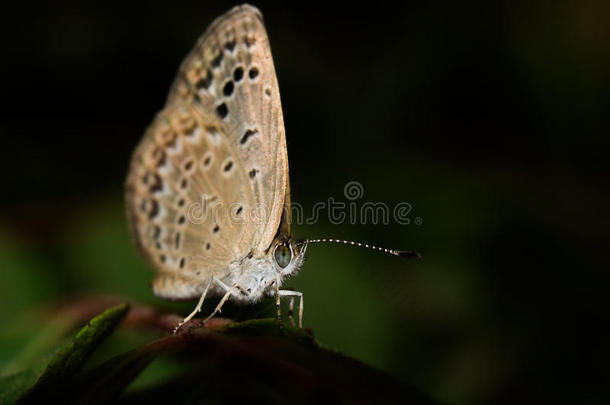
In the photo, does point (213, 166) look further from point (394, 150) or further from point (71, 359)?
point (394, 150)

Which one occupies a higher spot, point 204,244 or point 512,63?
A: point 512,63

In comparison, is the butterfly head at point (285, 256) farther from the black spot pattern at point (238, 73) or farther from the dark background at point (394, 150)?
the dark background at point (394, 150)

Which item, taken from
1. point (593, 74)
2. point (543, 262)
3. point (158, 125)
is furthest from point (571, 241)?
point (158, 125)

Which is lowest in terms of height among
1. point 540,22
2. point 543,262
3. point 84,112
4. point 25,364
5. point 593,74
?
point 25,364

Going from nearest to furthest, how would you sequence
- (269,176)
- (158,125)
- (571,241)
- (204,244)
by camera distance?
(269,176), (204,244), (158,125), (571,241)

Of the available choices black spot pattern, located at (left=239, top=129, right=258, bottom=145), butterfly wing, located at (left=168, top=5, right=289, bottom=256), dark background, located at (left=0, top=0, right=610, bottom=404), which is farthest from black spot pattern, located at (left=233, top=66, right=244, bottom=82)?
dark background, located at (left=0, top=0, right=610, bottom=404)

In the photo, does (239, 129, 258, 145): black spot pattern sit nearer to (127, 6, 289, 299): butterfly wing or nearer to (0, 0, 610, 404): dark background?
(127, 6, 289, 299): butterfly wing

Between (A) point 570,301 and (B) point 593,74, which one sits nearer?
(A) point 570,301

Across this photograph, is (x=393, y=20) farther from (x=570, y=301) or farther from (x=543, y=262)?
(x=570, y=301)
